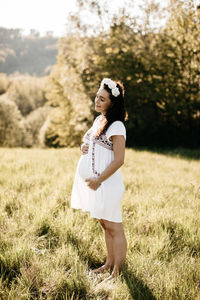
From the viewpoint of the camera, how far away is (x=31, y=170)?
6.61 metres

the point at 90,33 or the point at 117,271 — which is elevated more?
the point at 90,33

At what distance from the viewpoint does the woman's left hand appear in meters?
2.59

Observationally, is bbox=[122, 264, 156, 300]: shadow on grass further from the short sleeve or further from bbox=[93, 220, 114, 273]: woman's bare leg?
the short sleeve

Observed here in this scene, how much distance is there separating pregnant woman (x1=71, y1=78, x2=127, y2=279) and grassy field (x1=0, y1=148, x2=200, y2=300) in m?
0.35

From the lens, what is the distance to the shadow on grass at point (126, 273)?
97.2 inches

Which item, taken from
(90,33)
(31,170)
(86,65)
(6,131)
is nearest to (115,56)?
(86,65)

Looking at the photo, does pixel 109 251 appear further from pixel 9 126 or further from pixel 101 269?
pixel 9 126

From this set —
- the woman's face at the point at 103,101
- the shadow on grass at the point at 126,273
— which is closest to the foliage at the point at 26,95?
the shadow on grass at the point at 126,273

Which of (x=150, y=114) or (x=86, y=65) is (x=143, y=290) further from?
(x=86, y=65)

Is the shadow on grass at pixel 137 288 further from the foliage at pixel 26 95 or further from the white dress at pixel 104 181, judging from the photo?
the foliage at pixel 26 95

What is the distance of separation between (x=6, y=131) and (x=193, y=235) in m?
29.6

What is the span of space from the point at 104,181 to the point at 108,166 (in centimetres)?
18

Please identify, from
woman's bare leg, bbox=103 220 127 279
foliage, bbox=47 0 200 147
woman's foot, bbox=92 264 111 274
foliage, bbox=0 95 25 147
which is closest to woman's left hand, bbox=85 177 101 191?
woman's bare leg, bbox=103 220 127 279

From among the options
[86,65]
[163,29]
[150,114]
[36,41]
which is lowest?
[150,114]
